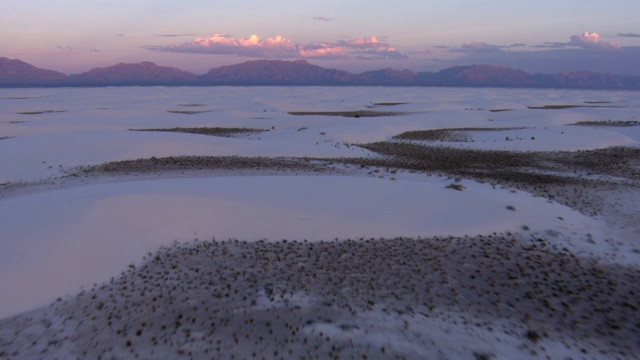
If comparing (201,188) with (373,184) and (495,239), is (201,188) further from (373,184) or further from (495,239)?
(495,239)

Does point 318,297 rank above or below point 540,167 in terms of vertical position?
above

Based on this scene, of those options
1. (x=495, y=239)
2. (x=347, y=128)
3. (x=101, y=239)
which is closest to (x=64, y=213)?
(x=101, y=239)

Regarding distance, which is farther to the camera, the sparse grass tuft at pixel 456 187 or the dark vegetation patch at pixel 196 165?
the dark vegetation patch at pixel 196 165

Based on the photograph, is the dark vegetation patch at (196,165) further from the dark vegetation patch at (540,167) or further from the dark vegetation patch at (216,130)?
the dark vegetation patch at (216,130)

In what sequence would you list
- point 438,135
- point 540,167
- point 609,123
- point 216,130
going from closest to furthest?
point 540,167
point 438,135
point 216,130
point 609,123

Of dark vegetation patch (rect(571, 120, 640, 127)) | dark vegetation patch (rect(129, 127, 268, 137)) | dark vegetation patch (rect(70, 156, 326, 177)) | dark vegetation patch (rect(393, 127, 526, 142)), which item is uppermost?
dark vegetation patch (rect(70, 156, 326, 177))

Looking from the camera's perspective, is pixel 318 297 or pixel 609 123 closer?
pixel 318 297

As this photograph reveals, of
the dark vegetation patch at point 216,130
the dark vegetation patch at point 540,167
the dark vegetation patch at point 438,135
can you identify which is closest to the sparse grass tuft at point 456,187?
the dark vegetation patch at point 540,167

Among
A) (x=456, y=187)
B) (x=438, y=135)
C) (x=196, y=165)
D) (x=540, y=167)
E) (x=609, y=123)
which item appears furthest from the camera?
(x=609, y=123)

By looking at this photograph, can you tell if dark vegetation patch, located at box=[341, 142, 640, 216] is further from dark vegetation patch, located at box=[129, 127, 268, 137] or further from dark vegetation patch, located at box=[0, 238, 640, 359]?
dark vegetation patch, located at box=[129, 127, 268, 137]

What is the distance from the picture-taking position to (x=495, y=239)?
13383 millimetres

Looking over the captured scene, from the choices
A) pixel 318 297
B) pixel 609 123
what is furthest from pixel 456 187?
pixel 609 123

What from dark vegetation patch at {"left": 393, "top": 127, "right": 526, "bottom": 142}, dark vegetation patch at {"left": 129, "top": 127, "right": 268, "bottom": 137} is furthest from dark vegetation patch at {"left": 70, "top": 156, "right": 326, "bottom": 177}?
dark vegetation patch at {"left": 129, "top": 127, "right": 268, "bottom": 137}

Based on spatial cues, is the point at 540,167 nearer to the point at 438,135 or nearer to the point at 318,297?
the point at 438,135
